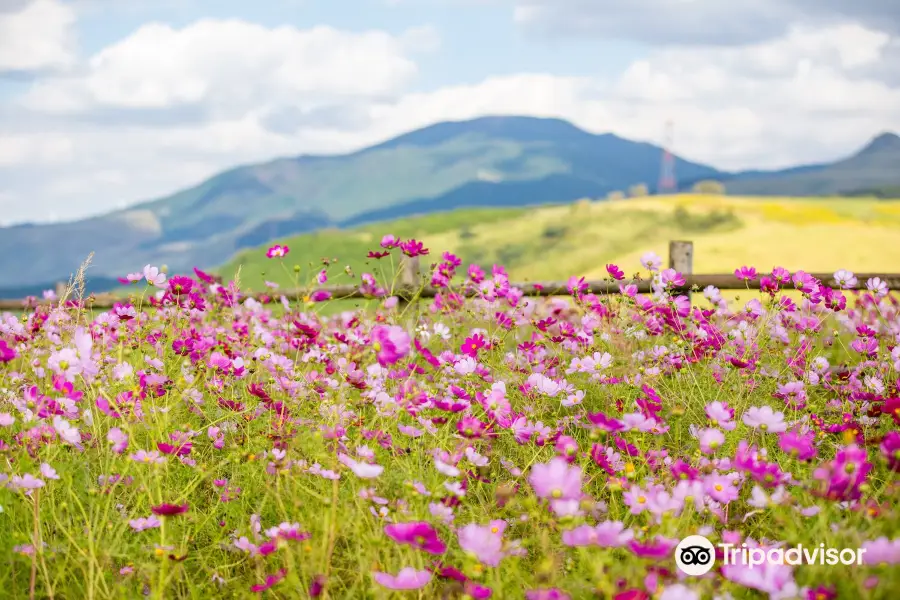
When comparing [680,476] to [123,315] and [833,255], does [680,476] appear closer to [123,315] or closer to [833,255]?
[123,315]

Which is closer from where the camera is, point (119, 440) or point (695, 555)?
point (695, 555)

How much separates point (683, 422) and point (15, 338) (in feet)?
10.9

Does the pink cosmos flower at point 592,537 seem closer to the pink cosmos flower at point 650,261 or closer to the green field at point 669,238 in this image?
the green field at point 669,238

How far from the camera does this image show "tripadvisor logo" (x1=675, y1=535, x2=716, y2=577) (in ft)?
5.99

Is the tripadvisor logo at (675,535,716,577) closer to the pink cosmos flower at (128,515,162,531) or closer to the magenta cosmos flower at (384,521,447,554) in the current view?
the magenta cosmos flower at (384,521,447,554)

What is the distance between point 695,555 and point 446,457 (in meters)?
0.70

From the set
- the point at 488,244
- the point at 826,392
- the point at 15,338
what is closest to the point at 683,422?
the point at 826,392

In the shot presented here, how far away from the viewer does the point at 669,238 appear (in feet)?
96.2

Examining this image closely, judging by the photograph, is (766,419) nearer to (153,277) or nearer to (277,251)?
(277,251)

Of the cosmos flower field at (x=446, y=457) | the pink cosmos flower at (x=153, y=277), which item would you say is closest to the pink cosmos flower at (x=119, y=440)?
the cosmos flower field at (x=446, y=457)

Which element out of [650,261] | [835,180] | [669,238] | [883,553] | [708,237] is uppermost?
[835,180]

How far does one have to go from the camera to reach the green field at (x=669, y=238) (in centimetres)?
1764

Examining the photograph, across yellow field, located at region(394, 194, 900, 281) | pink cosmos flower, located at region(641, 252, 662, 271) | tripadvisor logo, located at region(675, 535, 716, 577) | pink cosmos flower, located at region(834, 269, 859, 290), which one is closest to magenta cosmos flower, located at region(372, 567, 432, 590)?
tripadvisor logo, located at region(675, 535, 716, 577)

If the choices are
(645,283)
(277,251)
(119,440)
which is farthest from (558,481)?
(645,283)
